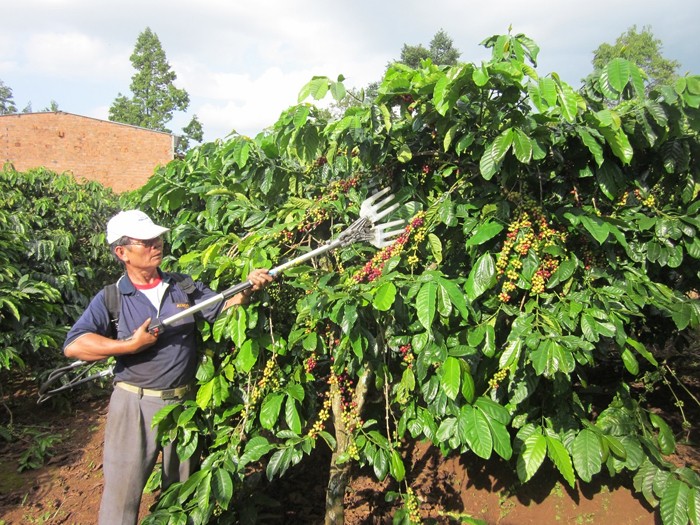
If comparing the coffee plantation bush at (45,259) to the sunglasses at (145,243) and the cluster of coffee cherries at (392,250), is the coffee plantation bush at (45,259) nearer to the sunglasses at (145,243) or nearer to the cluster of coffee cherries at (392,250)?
the sunglasses at (145,243)

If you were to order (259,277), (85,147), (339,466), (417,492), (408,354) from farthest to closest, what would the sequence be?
(85,147) < (417,492) < (339,466) < (259,277) < (408,354)

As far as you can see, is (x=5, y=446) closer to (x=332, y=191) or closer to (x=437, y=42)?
(x=332, y=191)

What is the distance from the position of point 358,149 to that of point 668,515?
6.38 ft

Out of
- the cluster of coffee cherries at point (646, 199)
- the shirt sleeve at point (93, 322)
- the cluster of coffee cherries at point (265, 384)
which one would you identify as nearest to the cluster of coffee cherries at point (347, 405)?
the cluster of coffee cherries at point (265, 384)

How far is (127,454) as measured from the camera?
220 centimetres

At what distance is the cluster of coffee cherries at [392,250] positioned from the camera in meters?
1.95

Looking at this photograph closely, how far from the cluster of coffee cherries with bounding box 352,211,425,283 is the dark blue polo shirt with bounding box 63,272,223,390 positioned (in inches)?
29.2

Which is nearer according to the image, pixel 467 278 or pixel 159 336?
pixel 467 278

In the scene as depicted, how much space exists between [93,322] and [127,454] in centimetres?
61

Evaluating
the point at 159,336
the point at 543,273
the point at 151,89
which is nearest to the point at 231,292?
the point at 159,336

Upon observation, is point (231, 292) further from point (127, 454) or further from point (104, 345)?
point (127, 454)

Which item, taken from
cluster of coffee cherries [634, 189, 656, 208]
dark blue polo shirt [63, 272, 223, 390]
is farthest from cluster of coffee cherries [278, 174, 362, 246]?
cluster of coffee cherries [634, 189, 656, 208]

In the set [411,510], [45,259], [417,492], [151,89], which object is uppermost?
[151,89]

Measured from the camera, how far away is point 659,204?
82.4 inches
